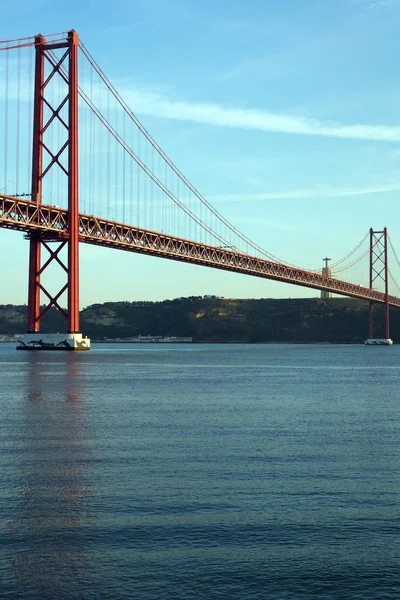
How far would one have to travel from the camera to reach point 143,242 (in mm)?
70125

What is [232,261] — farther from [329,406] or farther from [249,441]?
[249,441]

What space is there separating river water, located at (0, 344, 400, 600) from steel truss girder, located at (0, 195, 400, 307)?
39.7 metres

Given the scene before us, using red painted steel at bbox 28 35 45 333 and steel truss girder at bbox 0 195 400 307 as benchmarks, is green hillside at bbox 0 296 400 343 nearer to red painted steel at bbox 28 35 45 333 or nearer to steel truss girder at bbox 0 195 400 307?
steel truss girder at bbox 0 195 400 307

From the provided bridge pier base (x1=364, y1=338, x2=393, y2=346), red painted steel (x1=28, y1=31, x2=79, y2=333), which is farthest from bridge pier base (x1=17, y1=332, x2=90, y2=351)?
bridge pier base (x1=364, y1=338, x2=393, y2=346)

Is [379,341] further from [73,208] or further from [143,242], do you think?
[73,208]

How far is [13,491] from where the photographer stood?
11.0m

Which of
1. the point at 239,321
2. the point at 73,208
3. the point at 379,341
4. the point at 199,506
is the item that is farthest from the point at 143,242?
the point at 239,321

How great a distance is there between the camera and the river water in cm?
758

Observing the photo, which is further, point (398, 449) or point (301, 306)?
point (301, 306)

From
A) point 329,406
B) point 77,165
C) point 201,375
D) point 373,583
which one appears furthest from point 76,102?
point 373,583

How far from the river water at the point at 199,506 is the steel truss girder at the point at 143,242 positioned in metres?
39.7

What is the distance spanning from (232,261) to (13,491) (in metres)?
69.5

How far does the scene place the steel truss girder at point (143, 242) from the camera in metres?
59.0

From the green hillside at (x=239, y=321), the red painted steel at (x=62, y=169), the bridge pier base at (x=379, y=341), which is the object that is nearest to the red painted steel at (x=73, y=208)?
the red painted steel at (x=62, y=169)
